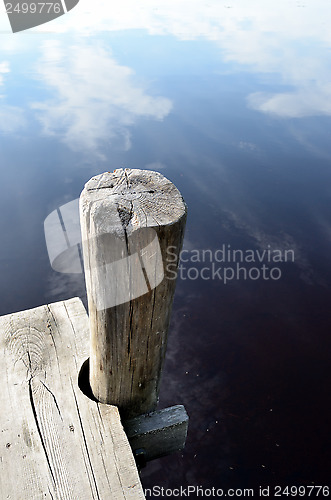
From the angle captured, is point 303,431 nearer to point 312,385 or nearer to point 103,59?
point 312,385

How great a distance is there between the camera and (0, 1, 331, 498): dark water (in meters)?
3.54

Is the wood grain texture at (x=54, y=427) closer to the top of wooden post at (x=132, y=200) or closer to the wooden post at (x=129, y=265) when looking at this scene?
the wooden post at (x=129, y=265)

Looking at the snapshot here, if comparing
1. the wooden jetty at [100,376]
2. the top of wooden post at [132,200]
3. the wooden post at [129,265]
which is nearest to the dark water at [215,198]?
the wooden jetty at [100,376]

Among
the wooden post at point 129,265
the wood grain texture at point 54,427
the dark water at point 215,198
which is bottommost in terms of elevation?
the dark water at point 215,198

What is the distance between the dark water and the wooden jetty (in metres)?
2.21

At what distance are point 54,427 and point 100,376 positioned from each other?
25 cm

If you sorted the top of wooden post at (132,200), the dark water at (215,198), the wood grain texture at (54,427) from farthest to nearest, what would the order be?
the dark water at (215,198) → the wood grain texture at (54,427) → the top of wooden post at (132,200)

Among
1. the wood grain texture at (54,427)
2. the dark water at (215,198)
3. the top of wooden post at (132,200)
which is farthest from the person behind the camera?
the dark water at (215,198)

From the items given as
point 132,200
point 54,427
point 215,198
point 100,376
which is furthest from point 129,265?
point 215,198

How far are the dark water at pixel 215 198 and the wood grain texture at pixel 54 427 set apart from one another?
2265 millimetres

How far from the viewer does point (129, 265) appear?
1085 millimetres

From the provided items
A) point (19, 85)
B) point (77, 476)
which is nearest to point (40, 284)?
point (77, 476)

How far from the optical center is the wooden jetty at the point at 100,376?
108cm

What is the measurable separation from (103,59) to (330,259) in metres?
10.4
